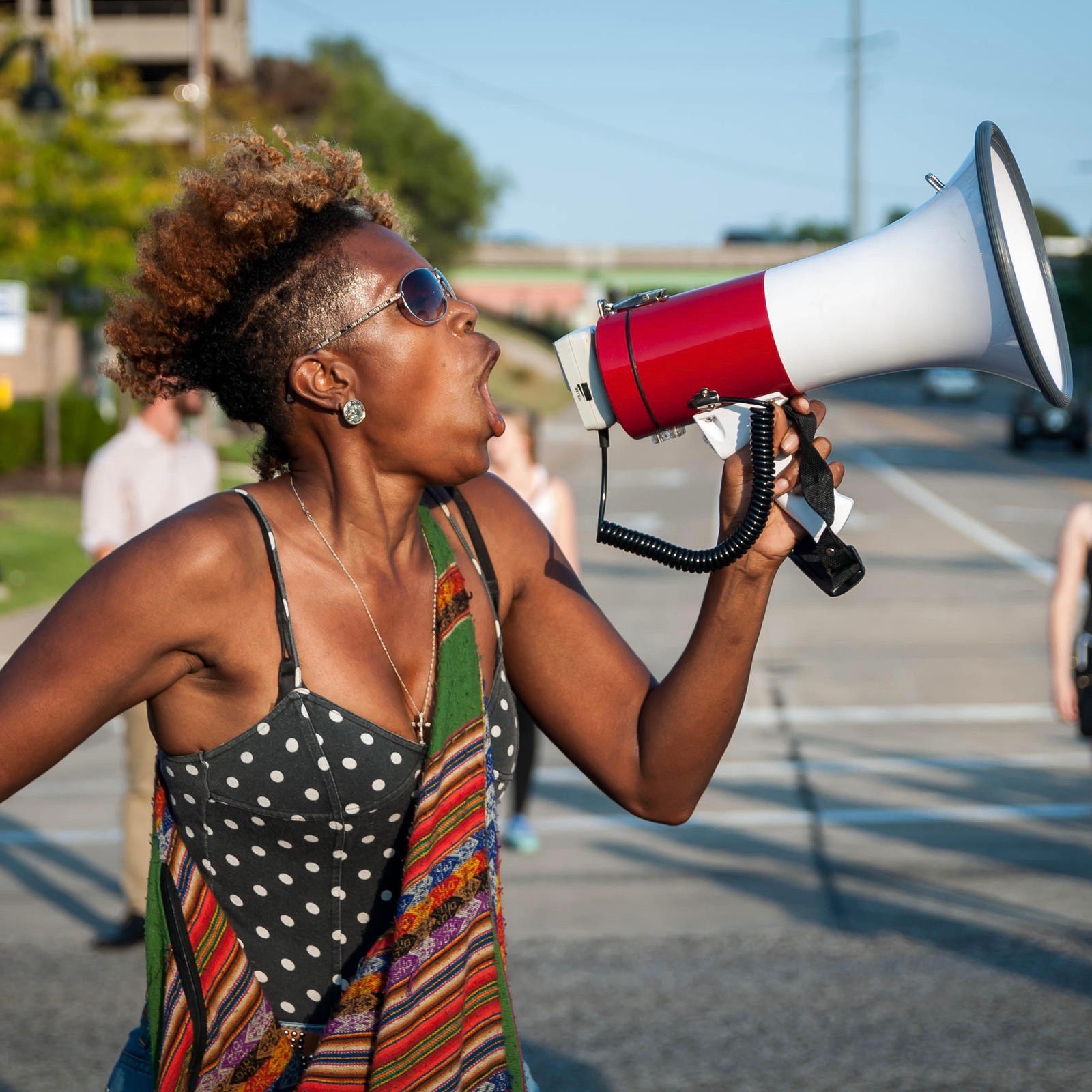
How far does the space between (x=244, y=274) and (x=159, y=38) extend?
5839 centimetres

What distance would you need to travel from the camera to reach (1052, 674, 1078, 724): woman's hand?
4.75 meters

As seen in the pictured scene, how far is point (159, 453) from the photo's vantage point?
568 cm

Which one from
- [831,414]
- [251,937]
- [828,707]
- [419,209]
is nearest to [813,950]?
[251,937]

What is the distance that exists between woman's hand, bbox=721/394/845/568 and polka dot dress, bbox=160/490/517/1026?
0.43 m

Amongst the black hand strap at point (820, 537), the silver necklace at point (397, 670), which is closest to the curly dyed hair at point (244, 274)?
the silver necklace at point (397, 670)

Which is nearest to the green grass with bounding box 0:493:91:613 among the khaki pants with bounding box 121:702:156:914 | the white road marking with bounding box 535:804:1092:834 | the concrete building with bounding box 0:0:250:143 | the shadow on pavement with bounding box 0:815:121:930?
the shadow on pavement with bounding box 0:815:121:930

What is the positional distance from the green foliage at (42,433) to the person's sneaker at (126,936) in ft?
60.6

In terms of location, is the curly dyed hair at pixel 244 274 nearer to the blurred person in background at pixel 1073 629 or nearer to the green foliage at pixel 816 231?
the blurred person in background at pixel 1073 629

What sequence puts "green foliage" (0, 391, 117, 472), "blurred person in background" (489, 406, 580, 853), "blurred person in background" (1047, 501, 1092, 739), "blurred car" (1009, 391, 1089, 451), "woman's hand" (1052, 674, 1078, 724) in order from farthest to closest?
"blurred car" (1009, 391, 1089, 451) → "green foliage" (0, 391, 117, 472) → "blurred person in background" (489, 406, 580, 853) → "woman's hand" (1052, 674, 1078, 724) → "blurred person in background" (1047, 501, 1092, 739)

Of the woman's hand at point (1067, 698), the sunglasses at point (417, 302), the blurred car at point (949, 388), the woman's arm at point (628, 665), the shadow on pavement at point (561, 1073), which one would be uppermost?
the sunglasses at point (417, 302)

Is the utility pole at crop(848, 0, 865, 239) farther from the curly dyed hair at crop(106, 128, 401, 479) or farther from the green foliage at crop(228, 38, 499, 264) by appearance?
the curly dyed hair at crop(106, 128, 401, 479)

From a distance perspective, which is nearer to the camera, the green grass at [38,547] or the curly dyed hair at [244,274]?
the curly dyed hair at [244,274]

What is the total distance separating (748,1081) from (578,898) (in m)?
1.59

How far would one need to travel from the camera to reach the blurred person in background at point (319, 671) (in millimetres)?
1767
